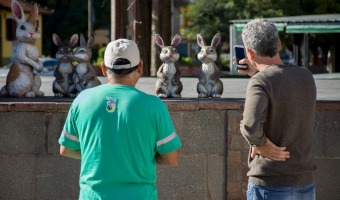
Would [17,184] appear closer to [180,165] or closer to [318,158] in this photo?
[180,165]

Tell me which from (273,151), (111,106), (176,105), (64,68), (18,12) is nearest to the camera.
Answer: (111,106)

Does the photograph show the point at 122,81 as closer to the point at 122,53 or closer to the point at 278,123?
the point at 122,53

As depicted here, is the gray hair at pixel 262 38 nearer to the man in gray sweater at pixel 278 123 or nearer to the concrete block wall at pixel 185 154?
the man in gray sweater at pixel 278 123

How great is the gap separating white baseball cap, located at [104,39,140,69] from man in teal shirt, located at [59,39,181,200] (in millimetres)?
142

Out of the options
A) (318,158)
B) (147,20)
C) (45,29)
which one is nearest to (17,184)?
(318,158)

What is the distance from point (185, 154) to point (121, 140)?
3304 millimetres

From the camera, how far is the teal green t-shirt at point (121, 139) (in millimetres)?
4492

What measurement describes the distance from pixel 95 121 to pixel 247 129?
0.88 meters

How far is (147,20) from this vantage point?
21125mm

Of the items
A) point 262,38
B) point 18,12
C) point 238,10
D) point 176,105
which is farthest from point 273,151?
point 238,10

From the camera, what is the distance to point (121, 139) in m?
4.49

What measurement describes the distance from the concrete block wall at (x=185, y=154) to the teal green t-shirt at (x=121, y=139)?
307cm

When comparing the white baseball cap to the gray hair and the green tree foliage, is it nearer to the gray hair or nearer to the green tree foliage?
the gray hair

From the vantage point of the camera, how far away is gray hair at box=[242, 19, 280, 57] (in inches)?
189
